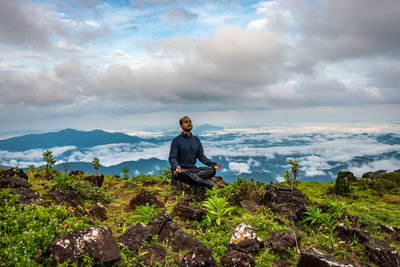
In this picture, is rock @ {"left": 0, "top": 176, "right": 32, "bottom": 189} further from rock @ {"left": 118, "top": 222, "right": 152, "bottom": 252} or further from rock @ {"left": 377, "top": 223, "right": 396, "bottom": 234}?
rock @ {"left": 377, "top": 223, "right": 396, "bottom": 234}

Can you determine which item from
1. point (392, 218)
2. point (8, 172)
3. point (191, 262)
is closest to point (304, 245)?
point (191, 262)

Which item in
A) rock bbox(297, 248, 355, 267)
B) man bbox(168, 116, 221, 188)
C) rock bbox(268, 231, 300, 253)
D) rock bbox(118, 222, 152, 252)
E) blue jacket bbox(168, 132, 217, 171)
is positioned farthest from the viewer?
blue jacket bbox(168, 132, 217, 171)

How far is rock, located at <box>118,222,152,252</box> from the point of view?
4.85 m

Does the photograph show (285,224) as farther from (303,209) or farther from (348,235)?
(348,235)

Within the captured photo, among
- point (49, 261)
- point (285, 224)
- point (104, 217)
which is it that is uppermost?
point (49, 261)

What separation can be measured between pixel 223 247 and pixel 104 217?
4.08 m

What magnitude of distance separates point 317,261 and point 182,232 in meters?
2.84

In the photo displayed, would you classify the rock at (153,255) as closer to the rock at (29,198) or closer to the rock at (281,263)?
the rock at (281,263)

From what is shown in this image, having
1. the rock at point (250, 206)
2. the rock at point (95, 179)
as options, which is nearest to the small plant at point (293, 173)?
the rock at point (250, 206)

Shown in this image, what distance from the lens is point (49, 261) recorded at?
3771 millimetres

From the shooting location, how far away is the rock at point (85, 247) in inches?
150

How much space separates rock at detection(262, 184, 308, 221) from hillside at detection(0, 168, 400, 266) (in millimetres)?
35

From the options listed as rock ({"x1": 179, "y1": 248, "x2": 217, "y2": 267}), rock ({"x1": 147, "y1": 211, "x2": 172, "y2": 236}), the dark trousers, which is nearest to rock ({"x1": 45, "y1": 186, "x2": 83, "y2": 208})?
rock ({"x1": 147, "y1": 211, "x2": 172, "y2": 236})

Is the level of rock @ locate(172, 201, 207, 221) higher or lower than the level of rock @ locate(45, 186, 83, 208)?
lower
